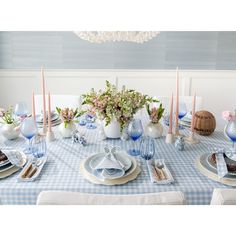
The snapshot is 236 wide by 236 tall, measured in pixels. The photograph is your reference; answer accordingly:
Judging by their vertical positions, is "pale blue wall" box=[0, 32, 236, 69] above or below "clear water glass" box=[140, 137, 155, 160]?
above

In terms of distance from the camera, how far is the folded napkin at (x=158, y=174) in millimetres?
1279

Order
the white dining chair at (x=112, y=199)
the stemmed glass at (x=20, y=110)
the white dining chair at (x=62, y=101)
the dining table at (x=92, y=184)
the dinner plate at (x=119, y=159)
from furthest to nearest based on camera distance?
the white dining chair at (x=62, y=101), the stemmed glass at (x=20, y=110), the dinner plate at (x=119, y=159), the dining table at (x=92, y=184), the white dining chair at (x=112, y=199)

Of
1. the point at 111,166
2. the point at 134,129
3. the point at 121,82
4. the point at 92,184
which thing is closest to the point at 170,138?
the point at 134,129

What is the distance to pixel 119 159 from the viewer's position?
1453 millimetres

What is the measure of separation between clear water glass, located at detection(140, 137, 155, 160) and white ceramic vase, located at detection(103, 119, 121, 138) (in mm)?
259

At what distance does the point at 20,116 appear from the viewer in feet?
6.84

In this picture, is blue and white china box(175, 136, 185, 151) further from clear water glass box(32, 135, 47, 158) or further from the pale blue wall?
the pale blue wall

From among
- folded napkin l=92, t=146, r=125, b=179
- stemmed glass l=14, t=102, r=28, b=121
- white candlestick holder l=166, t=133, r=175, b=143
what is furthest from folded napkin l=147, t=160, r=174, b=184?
stemmed glass l=14, t=102, r=28, b=121

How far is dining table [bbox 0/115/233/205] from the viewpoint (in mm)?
1232

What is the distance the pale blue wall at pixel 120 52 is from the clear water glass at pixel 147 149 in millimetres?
2089

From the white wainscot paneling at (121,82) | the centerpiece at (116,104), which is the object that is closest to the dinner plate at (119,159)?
the centerpiece at (116,104)

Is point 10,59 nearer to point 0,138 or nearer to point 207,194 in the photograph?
point 0,138

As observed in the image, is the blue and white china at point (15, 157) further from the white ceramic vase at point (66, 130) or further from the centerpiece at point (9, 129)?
the white ceramic vase at point (66, 130)
